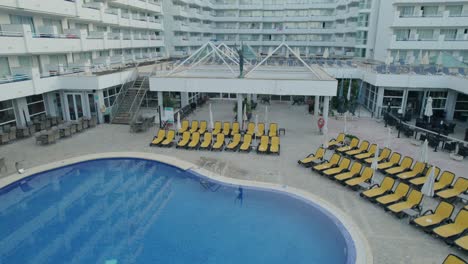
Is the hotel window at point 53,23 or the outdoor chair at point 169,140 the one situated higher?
the hotel window at point 53,23

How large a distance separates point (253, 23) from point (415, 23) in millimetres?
33952

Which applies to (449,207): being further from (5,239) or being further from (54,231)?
(5,239)

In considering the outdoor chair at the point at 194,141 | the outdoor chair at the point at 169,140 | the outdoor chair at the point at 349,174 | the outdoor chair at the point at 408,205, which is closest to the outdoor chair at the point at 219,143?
the outdoor chair at the point at 194,141

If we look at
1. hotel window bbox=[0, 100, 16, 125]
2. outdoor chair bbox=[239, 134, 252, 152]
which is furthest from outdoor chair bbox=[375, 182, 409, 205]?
hotel window bbox=[0, 100, 16, 125]

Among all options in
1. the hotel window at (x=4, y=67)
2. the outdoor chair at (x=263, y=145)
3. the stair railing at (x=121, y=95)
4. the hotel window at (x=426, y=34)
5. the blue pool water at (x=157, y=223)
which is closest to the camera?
the blue pool water at (x=157, y=223)

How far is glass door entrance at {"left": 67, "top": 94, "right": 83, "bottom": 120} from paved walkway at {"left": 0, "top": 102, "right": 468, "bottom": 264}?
2467 millimetres

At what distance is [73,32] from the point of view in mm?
24750

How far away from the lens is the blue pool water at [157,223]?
9.65 metres

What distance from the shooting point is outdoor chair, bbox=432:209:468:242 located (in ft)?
30.7

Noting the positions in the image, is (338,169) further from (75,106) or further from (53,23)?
(53,23)

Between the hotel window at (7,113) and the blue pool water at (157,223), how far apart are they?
791 cm

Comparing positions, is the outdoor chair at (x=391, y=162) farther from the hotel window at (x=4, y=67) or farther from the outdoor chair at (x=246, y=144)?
the hotel window at (x=4, y=67)

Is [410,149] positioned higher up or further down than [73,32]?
further down

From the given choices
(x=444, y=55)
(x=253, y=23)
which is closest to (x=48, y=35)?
(x=444, y=55)
